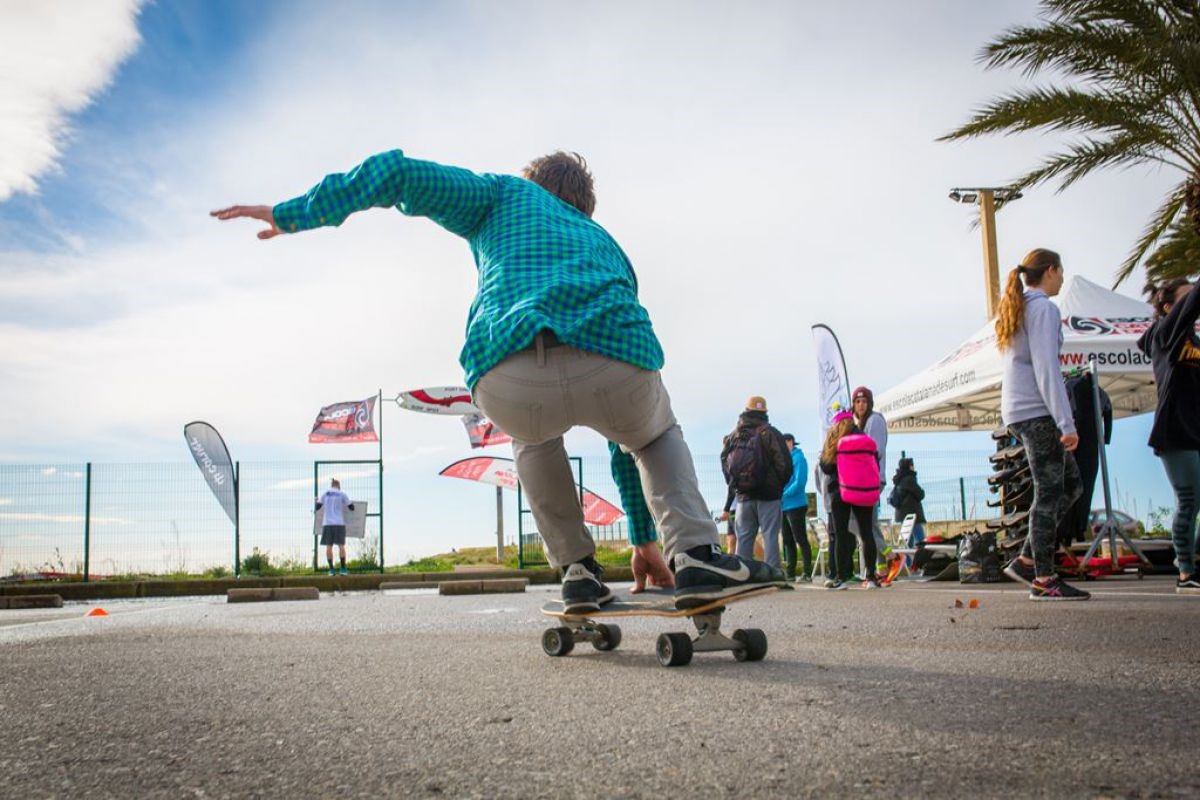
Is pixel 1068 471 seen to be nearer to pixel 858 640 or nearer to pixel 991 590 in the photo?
pixel 991 590

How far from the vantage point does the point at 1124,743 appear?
5.90ft

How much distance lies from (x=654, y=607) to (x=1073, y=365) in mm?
9434

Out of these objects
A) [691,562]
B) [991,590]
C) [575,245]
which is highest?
[575,245]

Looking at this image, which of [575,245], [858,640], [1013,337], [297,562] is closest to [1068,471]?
[1013,337]

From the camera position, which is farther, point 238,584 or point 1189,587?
point 238,584

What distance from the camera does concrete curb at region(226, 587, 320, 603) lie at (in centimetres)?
1037

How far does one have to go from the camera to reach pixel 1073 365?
11156mm

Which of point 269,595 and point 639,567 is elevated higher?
point 639,567

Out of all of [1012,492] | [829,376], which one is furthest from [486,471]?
[1012,492]

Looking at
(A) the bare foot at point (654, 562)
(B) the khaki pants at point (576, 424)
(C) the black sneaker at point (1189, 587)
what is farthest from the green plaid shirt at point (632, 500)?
(C) the black sneaker at point (1189, 587)

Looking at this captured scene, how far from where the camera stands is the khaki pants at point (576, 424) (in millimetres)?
3000

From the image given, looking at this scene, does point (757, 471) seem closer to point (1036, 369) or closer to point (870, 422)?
point (870, 422)

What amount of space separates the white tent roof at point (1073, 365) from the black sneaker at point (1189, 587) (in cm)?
419

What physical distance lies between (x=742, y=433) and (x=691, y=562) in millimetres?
6319
